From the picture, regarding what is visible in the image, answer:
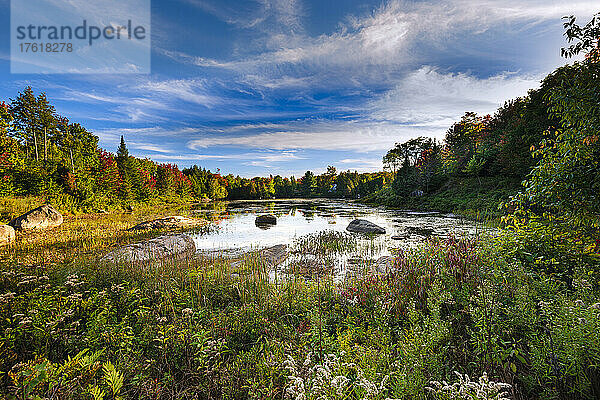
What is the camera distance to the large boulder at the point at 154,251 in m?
7.57

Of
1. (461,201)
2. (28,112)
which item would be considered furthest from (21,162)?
(461,201)

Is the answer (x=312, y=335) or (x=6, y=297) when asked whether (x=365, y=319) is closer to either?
(x=312, y=335)

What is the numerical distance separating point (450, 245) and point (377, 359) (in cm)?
446

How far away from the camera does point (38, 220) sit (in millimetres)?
13766

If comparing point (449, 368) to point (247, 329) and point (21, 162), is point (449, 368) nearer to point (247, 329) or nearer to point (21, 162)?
point (247, 329)

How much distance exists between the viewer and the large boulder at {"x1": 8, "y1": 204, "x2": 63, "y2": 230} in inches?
517

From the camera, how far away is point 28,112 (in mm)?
27594

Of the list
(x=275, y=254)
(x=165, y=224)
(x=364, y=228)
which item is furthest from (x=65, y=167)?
(x=364, y=228)

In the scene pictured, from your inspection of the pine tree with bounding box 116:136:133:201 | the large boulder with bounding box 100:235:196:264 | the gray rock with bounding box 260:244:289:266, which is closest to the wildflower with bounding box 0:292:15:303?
the large boulder with bounding box 100:235:196:264

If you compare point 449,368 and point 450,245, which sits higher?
point 450,245

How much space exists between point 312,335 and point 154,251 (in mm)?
8157

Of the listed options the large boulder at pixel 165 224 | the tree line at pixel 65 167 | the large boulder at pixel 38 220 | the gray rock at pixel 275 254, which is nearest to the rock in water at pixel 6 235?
the large boulder at pixel 38 220

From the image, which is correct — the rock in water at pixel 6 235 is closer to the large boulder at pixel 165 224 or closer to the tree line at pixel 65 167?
the large boulder at pixel 165 224

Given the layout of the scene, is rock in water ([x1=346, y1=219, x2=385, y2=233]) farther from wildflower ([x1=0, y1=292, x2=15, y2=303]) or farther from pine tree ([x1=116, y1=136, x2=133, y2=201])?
pine tree ([x1=116, y1=136, x2=133, y2=201])
